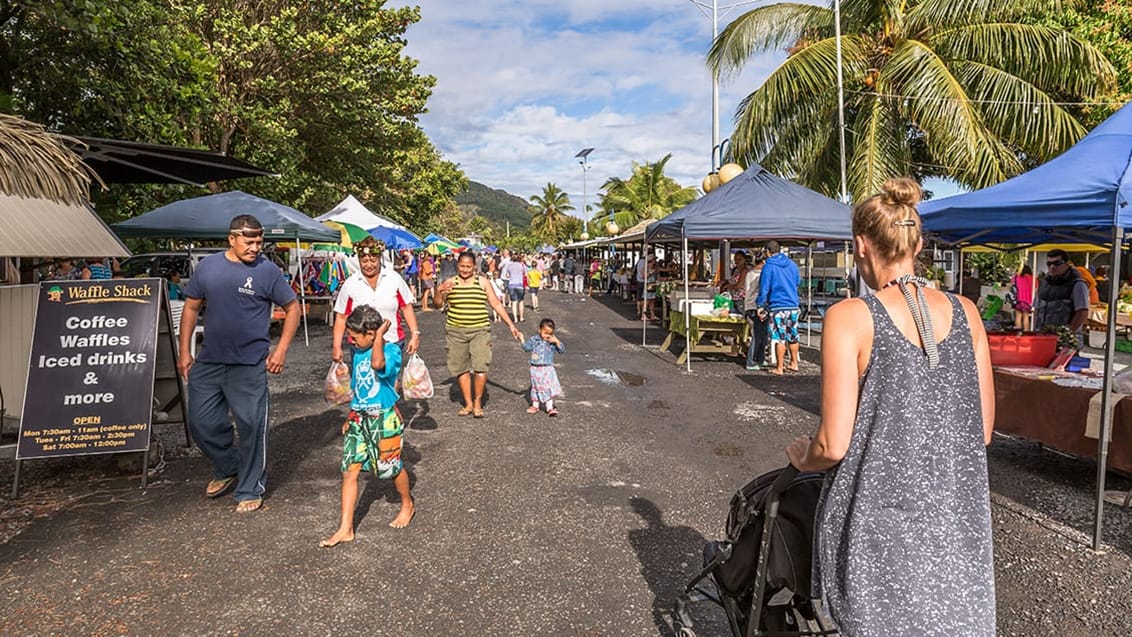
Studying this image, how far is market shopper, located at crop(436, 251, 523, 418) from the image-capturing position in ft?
22.9

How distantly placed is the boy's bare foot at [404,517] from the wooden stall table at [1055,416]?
468 cm

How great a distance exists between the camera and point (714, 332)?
425 inches

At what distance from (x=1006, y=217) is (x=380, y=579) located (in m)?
5.01

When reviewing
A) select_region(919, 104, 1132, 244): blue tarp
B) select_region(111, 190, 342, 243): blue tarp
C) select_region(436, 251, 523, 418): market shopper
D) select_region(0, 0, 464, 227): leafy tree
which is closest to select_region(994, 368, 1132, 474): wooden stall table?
select_region(919, 104, 1132, 244): blue tarp

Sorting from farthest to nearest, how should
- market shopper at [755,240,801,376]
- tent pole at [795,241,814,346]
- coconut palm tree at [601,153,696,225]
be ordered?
coconut palm tree at [601,153,696,225], tent pole at [795,241,814,346], market shopper at [755,240,801,376]

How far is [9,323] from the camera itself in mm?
5078

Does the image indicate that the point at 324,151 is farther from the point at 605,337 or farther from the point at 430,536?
the point at 430,536

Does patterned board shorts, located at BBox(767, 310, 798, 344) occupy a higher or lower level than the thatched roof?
lower

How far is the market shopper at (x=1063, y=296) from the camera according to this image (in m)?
8.45

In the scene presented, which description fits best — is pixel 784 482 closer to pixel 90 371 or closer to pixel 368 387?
pixel 368 387

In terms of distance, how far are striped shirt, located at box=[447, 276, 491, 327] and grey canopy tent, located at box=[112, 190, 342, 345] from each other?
5212 mm

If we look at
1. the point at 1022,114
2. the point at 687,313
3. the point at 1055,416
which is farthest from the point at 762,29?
the point at 1055,416

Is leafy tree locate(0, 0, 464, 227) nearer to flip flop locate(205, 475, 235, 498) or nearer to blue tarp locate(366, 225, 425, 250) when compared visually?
blue tarp locate(366, 225, 425, 250)

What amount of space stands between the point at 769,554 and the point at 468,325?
5.15 metres
